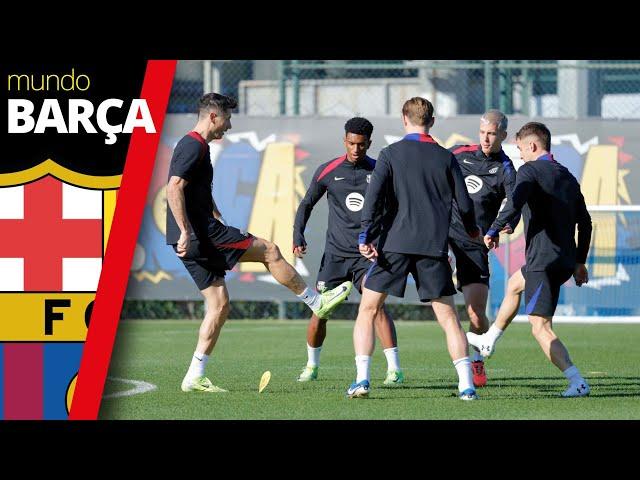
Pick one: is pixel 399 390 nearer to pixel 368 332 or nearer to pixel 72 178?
pixel 368 332

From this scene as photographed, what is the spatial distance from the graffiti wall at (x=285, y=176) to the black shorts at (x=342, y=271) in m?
7.14

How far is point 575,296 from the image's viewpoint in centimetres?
1883

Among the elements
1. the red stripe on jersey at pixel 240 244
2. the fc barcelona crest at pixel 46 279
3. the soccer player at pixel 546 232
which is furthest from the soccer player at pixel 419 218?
the fc barcelona crest at pixel 46 279

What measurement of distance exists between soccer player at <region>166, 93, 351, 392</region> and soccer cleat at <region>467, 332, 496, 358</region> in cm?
164

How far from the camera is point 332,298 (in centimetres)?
1134

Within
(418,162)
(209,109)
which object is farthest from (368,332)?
(209,109)

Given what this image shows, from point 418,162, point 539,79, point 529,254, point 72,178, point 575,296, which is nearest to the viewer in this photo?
point 72,178

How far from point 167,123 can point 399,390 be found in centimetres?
900

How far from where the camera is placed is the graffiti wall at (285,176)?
19.3 m

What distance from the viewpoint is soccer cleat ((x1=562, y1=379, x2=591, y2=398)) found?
34.7 feet

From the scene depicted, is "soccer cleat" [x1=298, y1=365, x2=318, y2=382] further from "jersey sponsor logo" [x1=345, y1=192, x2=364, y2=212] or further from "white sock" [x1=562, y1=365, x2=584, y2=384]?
"white sock" [x1=562, y1=365, x2=584, y2=384]

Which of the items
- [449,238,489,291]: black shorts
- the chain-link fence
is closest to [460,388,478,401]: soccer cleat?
[449,238,489,291]: black shorts

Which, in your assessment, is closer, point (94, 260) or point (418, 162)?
point (94, 260)

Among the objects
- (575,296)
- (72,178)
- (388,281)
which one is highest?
(72,178)
